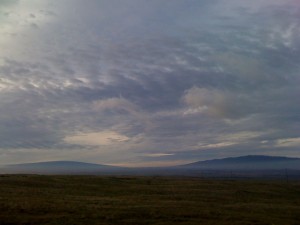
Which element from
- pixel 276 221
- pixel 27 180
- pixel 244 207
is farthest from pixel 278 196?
pixel 27 180

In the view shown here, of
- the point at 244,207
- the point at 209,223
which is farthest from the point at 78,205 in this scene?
the point at 244,207

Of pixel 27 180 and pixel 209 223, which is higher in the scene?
pixel 27 180

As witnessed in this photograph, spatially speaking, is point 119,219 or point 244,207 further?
point 244,207

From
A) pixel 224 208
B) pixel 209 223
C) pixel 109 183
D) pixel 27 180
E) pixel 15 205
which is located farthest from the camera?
pixel 109 183

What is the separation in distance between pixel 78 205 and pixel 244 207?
1501 centimetres

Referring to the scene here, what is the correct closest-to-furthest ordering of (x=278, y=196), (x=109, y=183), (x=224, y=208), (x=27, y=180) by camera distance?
(x=224, y=208)
(x=278, y=196)
(x=27, y=180)
(x=109, y=183)

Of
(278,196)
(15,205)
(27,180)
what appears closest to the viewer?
(15,205)

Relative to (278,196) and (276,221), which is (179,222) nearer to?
(276,221)

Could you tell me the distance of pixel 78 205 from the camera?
33.4 m

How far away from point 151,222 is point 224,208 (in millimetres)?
10068

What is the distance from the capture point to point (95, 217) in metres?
28.1

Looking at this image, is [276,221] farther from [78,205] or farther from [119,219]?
[78,205]

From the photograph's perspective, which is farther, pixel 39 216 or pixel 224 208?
pixel 224 208

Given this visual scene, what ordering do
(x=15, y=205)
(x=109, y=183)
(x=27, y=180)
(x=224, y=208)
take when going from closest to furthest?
(x=15, y=205) < (x=224, y=208) < (x=27, y=180) < (x=109, y=183)
